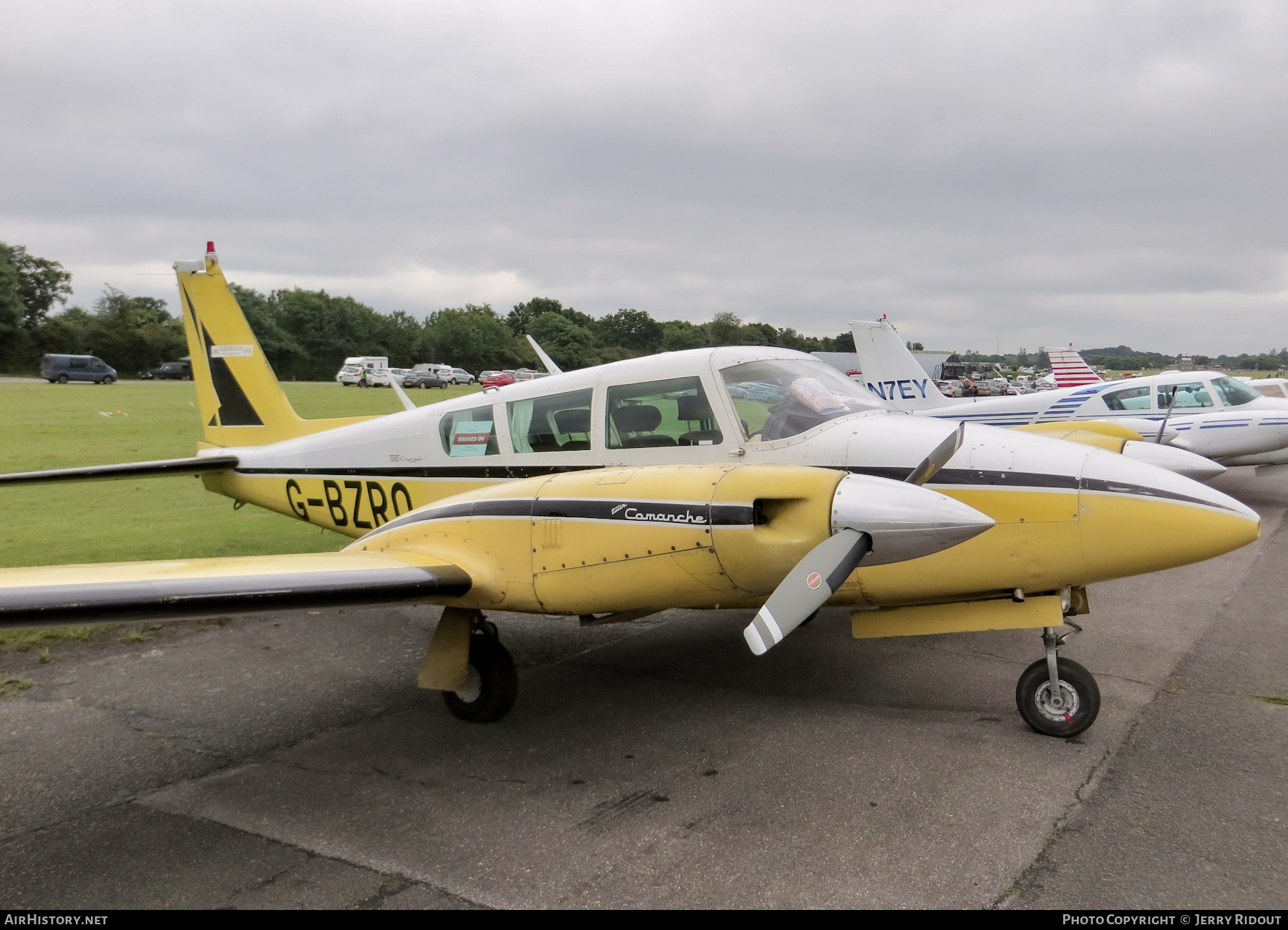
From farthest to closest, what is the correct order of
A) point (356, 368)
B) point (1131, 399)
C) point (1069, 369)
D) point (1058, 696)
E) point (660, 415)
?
point (356, 368) → point (1069, 369) → point (1131, 399) → point (660, 415) → point (1058, 696)

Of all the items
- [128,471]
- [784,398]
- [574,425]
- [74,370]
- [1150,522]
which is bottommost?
[1150,522]

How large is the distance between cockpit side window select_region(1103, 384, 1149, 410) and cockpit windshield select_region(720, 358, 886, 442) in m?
11.8

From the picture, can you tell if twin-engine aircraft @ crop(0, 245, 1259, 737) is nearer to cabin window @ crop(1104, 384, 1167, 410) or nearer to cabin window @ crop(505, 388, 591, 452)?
cabin window @ crop(505, 388, 591, 452)

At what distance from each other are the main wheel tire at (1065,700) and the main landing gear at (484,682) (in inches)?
123

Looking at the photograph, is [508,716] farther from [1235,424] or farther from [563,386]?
[1235,424]

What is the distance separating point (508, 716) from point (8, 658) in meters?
4.35

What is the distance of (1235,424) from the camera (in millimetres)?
14562

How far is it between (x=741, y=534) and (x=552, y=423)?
252 cm

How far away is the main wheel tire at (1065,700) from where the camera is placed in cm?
475

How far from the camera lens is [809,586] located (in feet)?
12.9

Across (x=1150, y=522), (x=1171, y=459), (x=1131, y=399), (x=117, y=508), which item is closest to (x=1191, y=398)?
(x=1131, y=399)

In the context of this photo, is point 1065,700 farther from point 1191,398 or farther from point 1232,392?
point 1232,392

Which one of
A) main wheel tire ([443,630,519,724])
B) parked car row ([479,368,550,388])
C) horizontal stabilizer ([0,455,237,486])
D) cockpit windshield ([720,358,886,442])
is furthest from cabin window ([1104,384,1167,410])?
horizontal stabilizer ([0,455,237,486])
